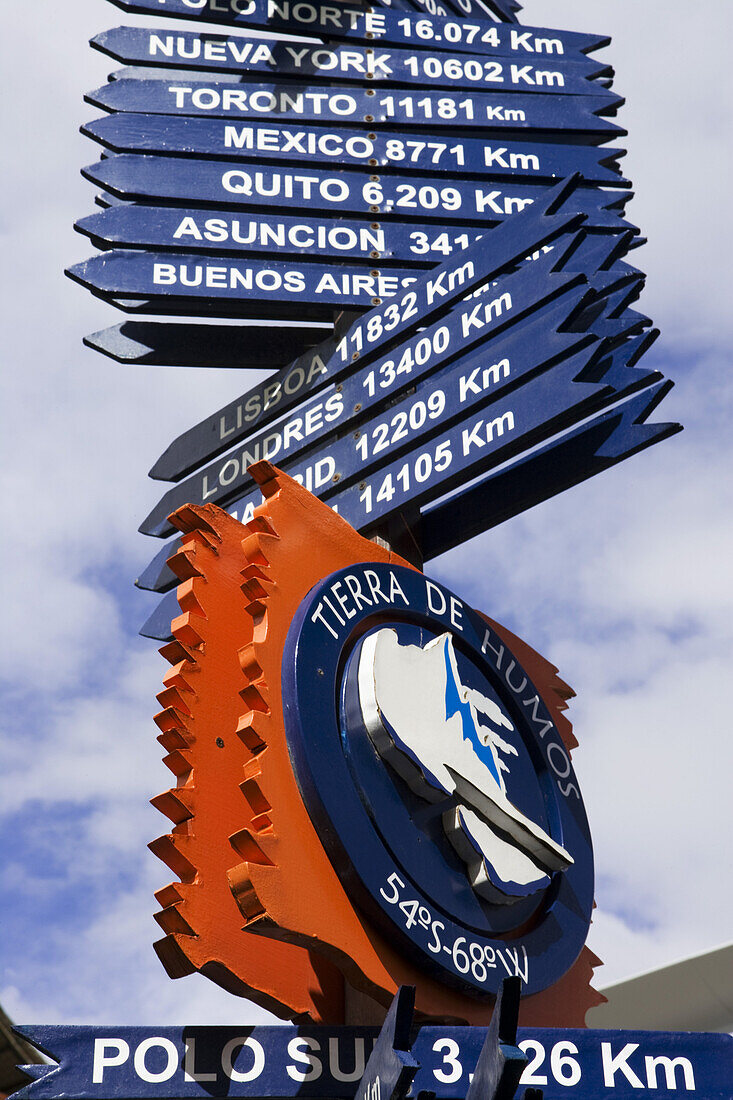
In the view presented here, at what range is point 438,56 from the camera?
716cm

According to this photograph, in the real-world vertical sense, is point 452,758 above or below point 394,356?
below

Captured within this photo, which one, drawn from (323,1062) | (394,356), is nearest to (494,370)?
(394,356)

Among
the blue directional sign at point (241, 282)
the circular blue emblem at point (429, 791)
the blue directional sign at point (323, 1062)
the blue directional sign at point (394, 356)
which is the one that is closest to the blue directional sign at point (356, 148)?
the blue directional sign at point (241, 282)

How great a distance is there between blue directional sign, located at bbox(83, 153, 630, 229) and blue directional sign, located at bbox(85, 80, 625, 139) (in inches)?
13.0

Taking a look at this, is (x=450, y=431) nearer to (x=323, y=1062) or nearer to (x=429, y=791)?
(x=429, y=791)

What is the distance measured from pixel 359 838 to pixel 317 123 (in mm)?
3834

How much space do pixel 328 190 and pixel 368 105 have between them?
2.09ft

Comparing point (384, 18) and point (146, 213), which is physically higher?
point (384, 18)

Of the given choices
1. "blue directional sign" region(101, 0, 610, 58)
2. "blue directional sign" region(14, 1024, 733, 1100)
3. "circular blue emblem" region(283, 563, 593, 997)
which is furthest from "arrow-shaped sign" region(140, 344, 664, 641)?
"blue directional sign" region(101, 0, 610, 58)

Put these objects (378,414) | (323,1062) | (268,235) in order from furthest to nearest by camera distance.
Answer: (268,235) < (378,414) < (323,1062)

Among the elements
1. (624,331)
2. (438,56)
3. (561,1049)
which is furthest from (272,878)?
(438,56)

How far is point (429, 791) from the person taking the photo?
4.50 metres

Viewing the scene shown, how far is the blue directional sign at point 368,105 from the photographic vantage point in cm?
660

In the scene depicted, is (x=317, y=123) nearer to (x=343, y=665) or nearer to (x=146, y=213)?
(x=146, y=213)
